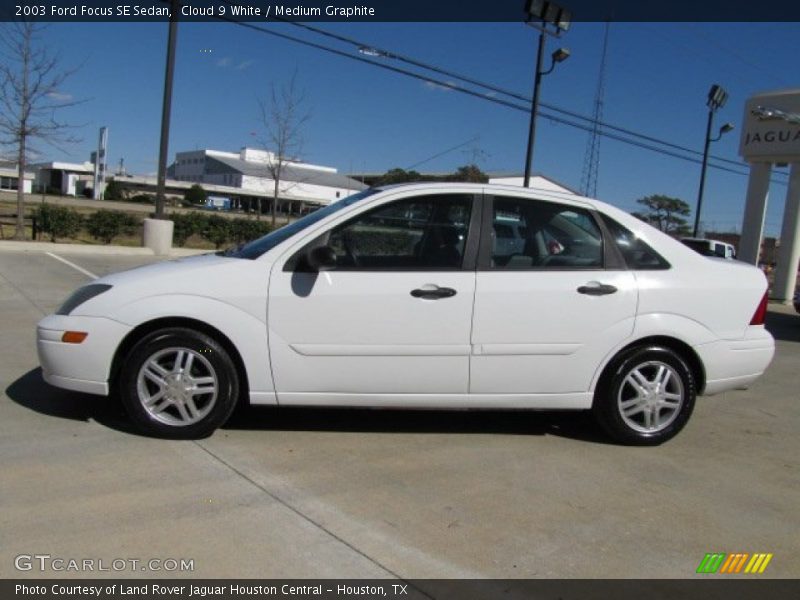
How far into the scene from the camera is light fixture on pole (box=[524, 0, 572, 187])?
647 inches

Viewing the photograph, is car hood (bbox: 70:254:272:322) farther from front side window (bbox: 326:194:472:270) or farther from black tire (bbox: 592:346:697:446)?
black tire (bbox: 592:346:697:446)

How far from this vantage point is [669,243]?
465 centimetres

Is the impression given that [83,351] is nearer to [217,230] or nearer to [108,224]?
[108,224]

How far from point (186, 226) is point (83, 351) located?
21.4 m

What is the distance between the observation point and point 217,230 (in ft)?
83.3

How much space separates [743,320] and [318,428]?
298 centimetres

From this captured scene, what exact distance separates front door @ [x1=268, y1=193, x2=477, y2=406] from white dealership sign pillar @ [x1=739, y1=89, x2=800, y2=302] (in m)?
18.1

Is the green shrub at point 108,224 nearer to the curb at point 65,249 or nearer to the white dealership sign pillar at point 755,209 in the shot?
the curb at point 65,249

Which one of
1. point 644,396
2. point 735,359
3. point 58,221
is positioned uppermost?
point 58,221

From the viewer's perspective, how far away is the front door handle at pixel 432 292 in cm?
421

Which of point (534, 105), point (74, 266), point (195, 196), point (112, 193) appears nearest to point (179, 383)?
Result: point (74, 266)

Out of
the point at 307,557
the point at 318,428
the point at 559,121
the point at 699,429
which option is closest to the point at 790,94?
the point at 559,121

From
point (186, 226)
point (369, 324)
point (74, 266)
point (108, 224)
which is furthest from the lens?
point (186, 226)

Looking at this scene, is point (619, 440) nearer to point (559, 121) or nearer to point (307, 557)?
point (307, 557)
